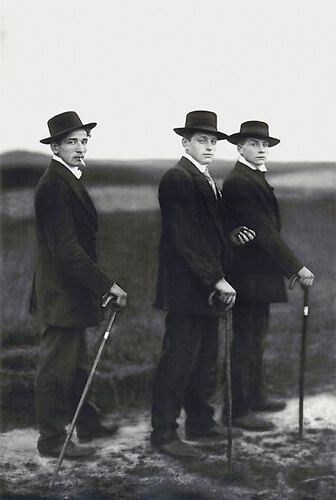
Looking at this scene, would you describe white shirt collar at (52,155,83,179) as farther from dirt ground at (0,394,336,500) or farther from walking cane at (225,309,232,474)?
dirt ground at (0,394,336,500)

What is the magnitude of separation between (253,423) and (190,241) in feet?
3.54

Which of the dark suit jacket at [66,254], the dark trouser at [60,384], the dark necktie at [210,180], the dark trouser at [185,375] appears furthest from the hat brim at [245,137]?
the dark trouser at [60,384]

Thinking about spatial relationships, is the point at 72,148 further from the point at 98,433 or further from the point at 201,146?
the point at 98,433

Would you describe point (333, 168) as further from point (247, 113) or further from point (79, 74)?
point (79, 74)

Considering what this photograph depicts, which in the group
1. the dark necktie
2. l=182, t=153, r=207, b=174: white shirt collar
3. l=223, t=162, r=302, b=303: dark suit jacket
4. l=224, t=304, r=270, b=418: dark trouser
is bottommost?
l=224, t=304, r=270, b=418: dark trouser

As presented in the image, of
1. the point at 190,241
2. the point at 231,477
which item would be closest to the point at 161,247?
the point at 190,241

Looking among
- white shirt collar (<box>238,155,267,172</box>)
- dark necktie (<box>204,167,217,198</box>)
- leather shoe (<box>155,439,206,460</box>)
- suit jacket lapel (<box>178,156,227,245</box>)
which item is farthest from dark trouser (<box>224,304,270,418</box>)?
white shirt collar (<box>238,155,267,172</box>)

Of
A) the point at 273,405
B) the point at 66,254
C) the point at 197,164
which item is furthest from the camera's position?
the point at 273,405

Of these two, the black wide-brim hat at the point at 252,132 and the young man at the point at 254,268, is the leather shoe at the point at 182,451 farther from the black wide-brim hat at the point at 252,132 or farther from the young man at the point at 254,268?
the black wide-brim hat at the point at 252,132

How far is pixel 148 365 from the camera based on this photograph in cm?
429

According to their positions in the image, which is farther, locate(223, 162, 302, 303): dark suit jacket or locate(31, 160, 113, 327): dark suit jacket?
locate(223, 162, 302, 303): dark suit jacket

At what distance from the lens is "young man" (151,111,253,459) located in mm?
4184

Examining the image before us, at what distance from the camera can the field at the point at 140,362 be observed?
4.22 metres

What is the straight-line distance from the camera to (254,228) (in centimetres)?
426
